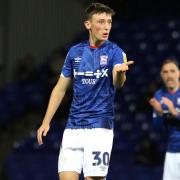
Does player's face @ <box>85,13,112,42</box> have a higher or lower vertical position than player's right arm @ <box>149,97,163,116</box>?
higher

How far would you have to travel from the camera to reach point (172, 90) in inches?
285

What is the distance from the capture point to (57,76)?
12023 mm

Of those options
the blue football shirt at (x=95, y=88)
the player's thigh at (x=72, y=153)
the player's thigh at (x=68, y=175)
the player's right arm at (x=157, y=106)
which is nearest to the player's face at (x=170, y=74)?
the player's right arm at (x=157, y=106)

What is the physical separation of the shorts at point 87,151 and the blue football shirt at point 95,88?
7cm

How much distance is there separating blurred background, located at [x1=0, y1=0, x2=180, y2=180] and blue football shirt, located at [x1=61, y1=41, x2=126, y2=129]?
410 cm

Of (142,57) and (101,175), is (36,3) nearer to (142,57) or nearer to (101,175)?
(142,57)

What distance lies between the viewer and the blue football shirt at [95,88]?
17.8ft

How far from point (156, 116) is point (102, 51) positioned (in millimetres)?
1830

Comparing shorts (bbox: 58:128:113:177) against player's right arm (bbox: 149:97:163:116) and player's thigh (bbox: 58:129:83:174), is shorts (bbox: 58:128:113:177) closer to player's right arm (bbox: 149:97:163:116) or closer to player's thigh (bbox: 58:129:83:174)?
player's thigh (bbox: 58:129:83:174)

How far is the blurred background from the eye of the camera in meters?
10.3

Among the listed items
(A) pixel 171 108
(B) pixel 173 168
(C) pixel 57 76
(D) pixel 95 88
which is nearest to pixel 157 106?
(A) pixel 171 108

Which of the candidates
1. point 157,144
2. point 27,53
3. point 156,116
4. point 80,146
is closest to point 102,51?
point 80,146

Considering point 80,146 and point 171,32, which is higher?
point 171,32

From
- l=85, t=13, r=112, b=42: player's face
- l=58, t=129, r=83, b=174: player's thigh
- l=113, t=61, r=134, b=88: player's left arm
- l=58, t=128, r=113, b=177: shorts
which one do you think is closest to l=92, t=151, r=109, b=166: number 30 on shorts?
l=58, t=128, r=113, b=177: shorts
